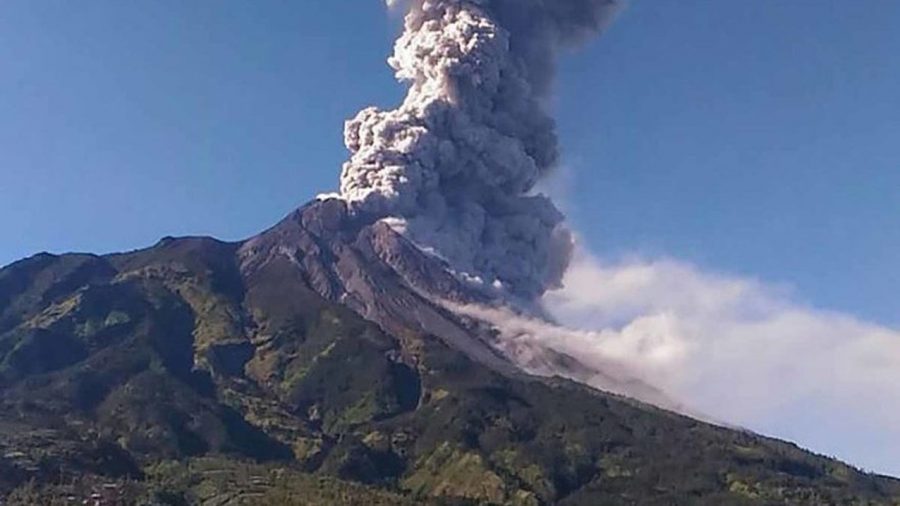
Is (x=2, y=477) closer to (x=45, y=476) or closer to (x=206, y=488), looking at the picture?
(x=45, y=476)

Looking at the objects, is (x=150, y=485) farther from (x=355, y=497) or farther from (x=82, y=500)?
(x=355, y=497)

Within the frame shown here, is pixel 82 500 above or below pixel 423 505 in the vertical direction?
below

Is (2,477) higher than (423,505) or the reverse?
the reverse

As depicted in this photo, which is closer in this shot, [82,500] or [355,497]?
[82,500]

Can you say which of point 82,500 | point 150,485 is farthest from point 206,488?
point 82,500

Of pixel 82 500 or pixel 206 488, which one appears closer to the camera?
pixel 82 500

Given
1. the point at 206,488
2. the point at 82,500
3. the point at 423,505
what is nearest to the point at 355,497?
the point at 423,505

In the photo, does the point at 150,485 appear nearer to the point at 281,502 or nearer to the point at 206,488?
the point at 206,488

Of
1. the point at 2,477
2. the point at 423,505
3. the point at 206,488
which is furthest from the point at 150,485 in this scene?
the point at 423,505
